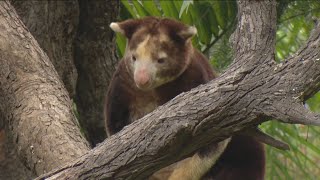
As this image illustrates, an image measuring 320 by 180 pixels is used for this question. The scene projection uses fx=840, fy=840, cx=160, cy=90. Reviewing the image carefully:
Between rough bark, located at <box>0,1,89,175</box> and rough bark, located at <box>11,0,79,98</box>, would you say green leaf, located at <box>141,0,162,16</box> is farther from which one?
rough bark, located at <box>0,1,89,175</box>

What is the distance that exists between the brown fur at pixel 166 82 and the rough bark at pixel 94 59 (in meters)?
1.04

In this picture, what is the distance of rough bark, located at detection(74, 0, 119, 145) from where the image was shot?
549cm

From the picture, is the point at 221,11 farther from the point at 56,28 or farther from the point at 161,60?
the point at 161,60

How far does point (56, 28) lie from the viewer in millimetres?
5254

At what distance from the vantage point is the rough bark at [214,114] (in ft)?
9.81

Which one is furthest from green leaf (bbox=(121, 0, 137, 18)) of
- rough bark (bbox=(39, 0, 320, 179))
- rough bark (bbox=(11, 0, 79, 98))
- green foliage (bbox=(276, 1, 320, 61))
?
rough bark (bbox=(39, 0, 320, 179))

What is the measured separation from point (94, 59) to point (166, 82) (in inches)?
49.6

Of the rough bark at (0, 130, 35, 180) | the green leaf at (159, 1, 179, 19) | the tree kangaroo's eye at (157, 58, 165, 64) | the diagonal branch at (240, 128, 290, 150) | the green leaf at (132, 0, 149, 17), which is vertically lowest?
the diagonal branch at (240, 128, 290, 150)

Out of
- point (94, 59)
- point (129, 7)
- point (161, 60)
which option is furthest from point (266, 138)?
point (129, 7)

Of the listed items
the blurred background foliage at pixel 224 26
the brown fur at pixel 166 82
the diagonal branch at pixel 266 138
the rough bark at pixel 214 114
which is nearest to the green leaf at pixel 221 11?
the blurred background foliage at pixel 224 26

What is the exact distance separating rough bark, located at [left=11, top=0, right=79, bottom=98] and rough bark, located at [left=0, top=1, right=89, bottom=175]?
0.53 m

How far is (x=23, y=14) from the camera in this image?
5324 mm

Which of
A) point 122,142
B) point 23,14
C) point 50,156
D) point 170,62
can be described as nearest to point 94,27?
point 23,14

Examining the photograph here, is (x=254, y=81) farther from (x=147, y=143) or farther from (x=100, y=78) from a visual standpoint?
(x=100, y=78)
